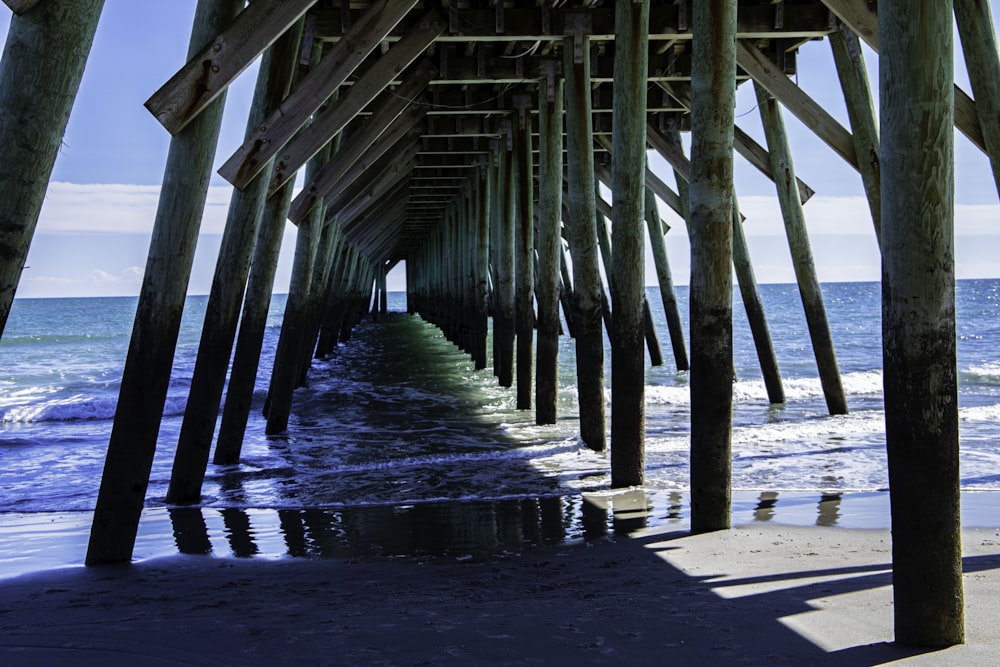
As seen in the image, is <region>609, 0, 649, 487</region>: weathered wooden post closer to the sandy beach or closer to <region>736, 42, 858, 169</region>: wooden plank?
the sandy beach

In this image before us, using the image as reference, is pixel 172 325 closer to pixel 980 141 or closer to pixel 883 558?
pixel 883 558

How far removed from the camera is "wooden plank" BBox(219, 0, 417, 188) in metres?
5.11

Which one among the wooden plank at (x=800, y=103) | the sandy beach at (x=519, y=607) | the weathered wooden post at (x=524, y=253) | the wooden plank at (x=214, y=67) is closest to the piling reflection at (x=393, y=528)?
the sandy beach at (x=519, y=607)

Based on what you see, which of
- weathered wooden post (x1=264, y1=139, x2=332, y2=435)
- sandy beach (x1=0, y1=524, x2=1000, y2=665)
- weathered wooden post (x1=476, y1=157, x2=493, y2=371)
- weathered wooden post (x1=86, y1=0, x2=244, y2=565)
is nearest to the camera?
sandy beach (x1=0, y1=524, x2=1000, y2=665)

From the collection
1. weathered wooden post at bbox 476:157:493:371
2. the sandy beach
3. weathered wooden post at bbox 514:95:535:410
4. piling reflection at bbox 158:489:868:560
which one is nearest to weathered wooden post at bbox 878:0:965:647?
the sandy beach

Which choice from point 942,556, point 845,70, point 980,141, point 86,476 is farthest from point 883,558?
point 86,476

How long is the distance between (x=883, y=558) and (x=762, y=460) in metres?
2.86

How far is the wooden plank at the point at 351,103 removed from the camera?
20.0 ft

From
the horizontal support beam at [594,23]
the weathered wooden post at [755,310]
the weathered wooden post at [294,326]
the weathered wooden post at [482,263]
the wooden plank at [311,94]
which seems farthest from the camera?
the weathered wooden post at [482,263]

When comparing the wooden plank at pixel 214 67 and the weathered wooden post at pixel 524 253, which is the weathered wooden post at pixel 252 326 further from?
the weathered wooden post at pixel 524 253

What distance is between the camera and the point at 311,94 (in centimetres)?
537

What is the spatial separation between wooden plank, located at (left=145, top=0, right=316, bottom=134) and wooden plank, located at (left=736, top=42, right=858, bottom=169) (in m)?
4.48

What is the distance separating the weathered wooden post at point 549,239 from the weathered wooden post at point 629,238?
2280mm

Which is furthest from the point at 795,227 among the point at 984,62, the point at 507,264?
the point at 507,264
